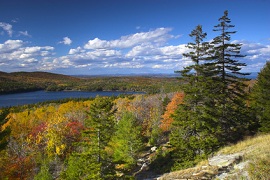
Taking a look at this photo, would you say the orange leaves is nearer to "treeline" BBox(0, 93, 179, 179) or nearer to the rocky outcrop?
"treeline" BBox(0, 93, 179, 179)

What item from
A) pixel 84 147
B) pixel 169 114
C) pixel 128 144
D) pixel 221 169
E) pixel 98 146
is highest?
pixel 98 146

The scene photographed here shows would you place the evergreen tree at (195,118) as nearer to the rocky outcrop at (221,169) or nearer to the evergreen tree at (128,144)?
the rocky outcrop at (221,169)

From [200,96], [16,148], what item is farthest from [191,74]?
[16,148]

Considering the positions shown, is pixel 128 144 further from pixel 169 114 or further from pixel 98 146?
pixel 169 114

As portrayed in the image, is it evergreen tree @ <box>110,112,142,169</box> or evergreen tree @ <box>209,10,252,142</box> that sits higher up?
evergreen tree @ <box>209,10,252,142</box>

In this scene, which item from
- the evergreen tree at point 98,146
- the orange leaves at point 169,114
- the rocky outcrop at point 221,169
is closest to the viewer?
the rocky outcrop at point 221,169

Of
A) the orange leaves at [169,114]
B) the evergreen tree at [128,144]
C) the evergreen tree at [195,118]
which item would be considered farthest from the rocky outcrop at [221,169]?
the orange leaves at [169,114]

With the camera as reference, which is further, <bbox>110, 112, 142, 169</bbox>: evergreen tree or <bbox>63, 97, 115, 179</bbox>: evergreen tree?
<bbox>110, 112, 142, 169</bbox>: evergreen tree

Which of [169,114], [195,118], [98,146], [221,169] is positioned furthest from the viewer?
[169,114]

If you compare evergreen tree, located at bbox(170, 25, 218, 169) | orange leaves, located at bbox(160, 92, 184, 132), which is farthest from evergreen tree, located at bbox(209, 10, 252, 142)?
orange leaves, located at bbox(160, 92, 184, 132)

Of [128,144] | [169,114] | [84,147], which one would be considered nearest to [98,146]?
[84,147]

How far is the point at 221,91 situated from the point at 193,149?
6982 mm

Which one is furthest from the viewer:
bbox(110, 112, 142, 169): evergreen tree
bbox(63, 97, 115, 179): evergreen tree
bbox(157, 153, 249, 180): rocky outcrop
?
bbox(110, 112, 142, 169): evergreen tree

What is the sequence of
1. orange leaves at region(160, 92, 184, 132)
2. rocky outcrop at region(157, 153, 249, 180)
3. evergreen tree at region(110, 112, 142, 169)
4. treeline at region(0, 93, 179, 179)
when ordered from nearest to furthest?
1. rocky outcrop at region(157, 153, 249, 180)
2. treeline at region(0, 93, 179, 179)
3. evergreen tree at region(110, 112, 142, 169)
4. orange leaves at region(160, 92, 184, 132)
